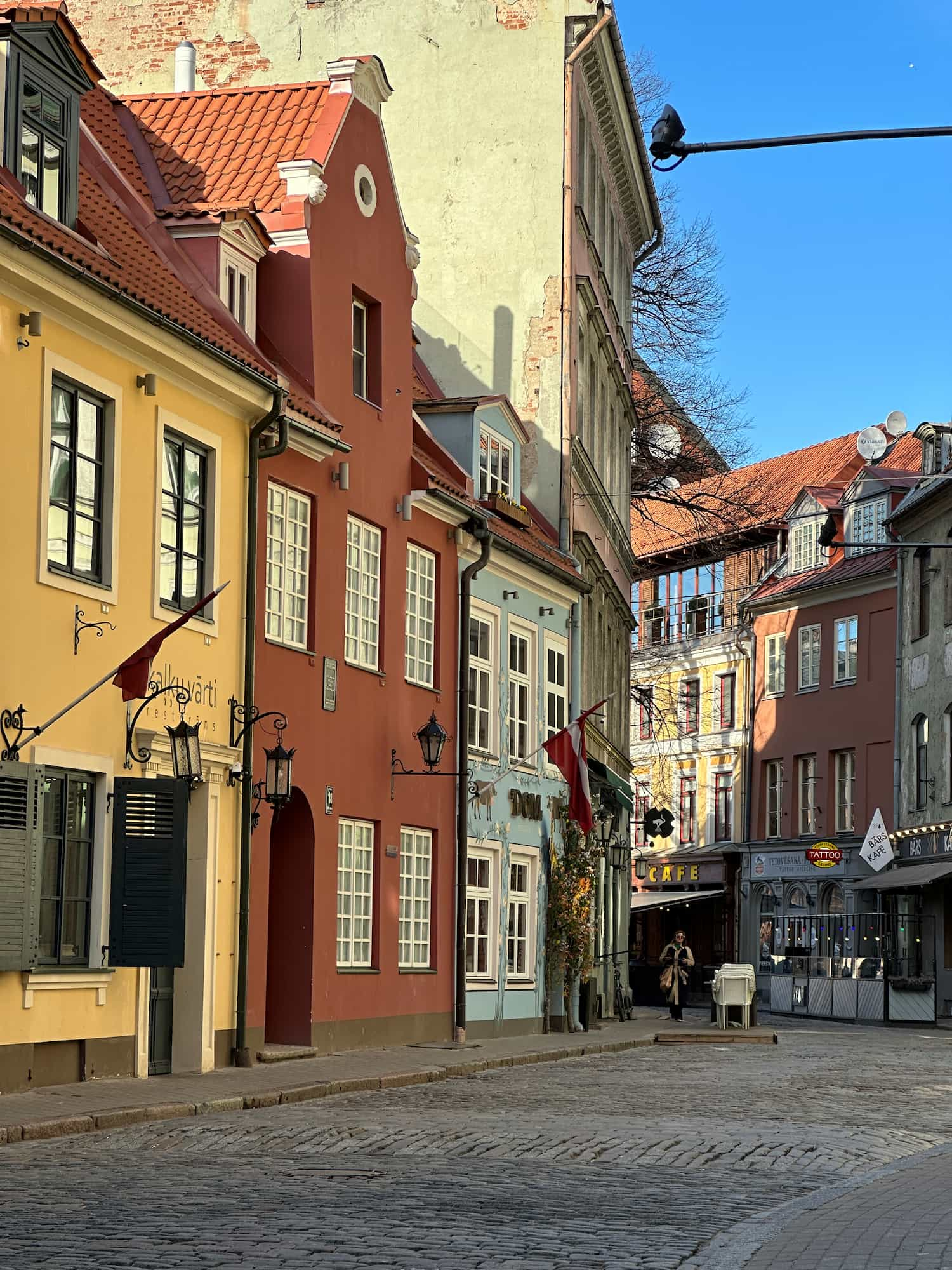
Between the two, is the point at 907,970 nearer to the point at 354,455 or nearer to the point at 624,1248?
the point at 354,455

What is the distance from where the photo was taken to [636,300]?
45344 millimetres

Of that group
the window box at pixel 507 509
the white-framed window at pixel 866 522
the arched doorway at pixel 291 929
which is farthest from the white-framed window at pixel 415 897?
the white-framed window at pixel 866 522

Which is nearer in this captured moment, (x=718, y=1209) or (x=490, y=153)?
(x=718, y=1209)

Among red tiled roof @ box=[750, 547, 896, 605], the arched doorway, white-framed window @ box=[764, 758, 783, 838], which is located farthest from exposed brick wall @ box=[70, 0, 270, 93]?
white-framed window @ box=[764, 758, 783, 838]

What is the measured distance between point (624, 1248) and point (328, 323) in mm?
15610

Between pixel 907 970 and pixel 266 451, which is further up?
pixel 266 451

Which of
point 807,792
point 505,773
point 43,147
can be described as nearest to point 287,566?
point 43,147

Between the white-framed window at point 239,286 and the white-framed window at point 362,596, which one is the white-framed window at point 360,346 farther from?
the white-framed window at point 239,286

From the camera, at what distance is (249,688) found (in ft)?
66.3

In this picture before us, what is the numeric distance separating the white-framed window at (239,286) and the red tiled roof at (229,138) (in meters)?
0.85

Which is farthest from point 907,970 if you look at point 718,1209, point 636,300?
Result: point 718,1209

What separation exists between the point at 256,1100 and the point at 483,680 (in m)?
13.0

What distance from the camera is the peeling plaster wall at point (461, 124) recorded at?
109 ft

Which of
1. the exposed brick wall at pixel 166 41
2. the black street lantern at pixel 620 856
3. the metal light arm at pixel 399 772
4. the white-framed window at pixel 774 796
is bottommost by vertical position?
the black street lantern at pixel 620 856
